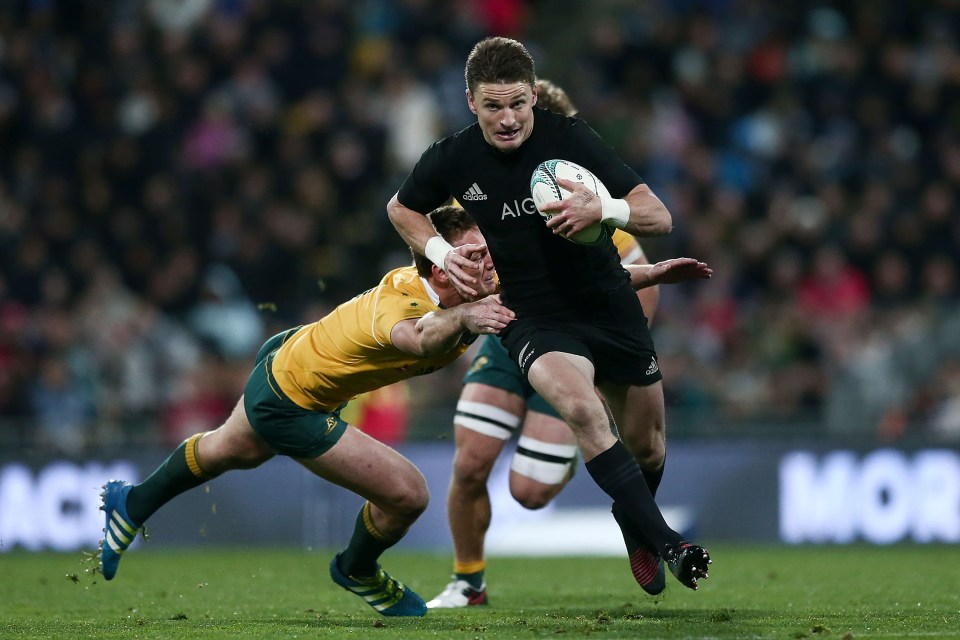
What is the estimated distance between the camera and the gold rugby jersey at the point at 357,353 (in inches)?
286

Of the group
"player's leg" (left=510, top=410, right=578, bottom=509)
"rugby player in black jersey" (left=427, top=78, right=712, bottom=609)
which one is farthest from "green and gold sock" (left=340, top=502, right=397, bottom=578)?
"player's leg" (left=510, top=410, right=578, bottom=509)

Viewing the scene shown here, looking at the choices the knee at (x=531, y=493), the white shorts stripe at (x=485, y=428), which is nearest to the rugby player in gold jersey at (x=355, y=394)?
the white shorts stripe at (x=485, y=428)

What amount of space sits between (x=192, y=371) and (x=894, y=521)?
6.61 meters

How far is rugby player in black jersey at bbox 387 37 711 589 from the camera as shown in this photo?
6.63 m

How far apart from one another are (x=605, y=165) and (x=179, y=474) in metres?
2.78

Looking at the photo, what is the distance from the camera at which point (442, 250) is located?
696 cm

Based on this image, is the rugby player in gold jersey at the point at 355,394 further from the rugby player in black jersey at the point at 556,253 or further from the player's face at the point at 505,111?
the player's face at the point at 505,111

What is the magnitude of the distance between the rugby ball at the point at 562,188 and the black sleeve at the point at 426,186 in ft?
1.80

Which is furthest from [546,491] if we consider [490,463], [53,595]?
[53,595]

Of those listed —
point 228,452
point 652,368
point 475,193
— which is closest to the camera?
point 475,193

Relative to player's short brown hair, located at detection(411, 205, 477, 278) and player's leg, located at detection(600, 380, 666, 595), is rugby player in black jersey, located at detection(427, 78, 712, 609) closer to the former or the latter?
player's leg, located at detection(600, 380, 666, 595)

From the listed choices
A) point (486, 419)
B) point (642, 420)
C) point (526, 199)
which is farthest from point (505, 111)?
point (486, 419)

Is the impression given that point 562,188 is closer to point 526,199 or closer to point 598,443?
point 526,199

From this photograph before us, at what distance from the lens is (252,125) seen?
1652 centimetres
